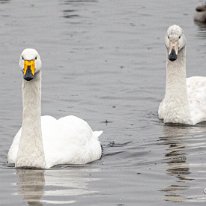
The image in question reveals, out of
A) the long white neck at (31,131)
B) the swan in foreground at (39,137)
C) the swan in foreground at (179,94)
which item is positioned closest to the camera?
the swan in foreground at (39,137)

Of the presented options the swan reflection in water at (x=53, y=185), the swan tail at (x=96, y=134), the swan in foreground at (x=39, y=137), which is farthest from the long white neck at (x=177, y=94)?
the swan reflection in water at (x=53, y=185)

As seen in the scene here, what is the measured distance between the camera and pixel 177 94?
1725 cm

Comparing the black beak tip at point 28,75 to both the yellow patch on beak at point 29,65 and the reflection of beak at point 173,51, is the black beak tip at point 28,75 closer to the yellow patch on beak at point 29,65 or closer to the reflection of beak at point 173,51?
the yellow patch on beak at point 29,65

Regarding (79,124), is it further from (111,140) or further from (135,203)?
(135,203)

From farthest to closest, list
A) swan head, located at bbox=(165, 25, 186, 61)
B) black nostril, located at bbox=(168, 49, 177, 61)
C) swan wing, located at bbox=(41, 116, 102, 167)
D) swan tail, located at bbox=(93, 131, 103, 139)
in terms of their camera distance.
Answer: swan head, located at bbox=(165, 25, 186, 61) < black nostril, located at bbox=(168, 49, 177, 61) < swan tail, located at bbox=(93, 131, 103, 139) < swan wing, located at bbox=(41, 116, 102, 167)

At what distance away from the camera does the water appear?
12.0 metres

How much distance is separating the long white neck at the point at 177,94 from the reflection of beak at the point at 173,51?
536mm

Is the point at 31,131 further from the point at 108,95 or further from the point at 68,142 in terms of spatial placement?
the point at 108,95

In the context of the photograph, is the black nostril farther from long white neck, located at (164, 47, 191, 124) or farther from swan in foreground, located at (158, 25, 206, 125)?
long white neck, located at (164, 47, 191, 124)

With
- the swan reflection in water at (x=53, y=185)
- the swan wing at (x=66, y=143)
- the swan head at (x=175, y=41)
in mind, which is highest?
the swan head at (x=175, y=41)

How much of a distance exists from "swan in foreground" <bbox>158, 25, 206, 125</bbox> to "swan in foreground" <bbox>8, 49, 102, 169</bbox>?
296cm

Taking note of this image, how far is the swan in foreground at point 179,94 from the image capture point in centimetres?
1694

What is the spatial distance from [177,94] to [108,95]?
1.54 m

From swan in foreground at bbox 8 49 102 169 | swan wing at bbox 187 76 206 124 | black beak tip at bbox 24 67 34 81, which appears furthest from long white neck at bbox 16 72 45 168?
swan wing at bbox 187 76 206 124
